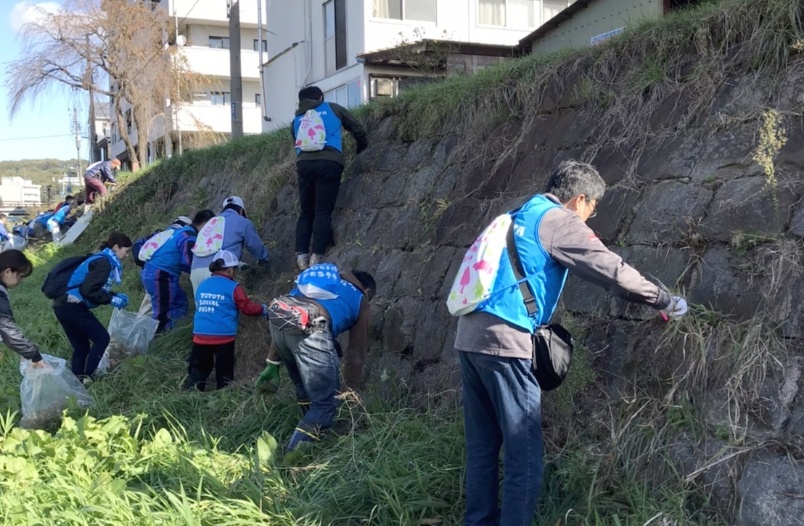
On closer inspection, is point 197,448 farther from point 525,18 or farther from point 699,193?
point 525,18

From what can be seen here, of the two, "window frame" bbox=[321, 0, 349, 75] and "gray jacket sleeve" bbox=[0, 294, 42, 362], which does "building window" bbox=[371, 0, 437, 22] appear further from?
"gray jacket sleeve" bbox=[0, 294, 42, 362]

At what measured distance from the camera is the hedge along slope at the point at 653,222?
3.46m

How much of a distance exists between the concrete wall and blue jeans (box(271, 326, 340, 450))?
6794 millimetres

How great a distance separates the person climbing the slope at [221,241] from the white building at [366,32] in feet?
29.8

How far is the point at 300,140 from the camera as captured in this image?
746 centimetres

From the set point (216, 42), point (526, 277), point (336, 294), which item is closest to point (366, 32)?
point (336, 294)

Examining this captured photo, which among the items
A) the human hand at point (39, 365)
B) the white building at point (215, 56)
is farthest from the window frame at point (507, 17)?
the white building at point (215, 56)

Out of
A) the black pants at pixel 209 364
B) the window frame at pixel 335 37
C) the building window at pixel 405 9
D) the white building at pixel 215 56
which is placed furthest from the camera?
the white building at pixel 215 56

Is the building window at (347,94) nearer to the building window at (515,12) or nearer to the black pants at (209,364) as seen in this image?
the building window at (515,12)

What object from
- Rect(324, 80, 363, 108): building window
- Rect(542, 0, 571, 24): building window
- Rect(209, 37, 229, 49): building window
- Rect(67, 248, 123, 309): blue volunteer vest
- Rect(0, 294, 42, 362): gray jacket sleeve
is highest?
Rect(209, 37, 229, 49): building window

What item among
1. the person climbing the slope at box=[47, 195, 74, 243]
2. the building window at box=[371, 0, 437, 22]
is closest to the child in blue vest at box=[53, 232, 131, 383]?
the person climbing the slope at box=[47, 195, 74, 243]

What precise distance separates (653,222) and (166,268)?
5.63m

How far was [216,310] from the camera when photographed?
6453mm

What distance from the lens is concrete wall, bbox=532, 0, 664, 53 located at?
406 inches
